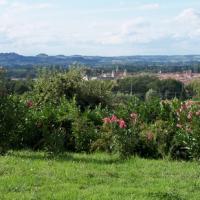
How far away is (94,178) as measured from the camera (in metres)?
8.93

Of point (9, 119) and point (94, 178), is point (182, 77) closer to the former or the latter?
point (9, 119)

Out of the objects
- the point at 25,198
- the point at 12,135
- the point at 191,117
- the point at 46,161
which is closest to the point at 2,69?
the point at 12,135

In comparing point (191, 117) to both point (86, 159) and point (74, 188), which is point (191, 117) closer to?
point (86, 159)

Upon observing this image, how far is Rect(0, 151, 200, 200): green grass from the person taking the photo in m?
7.68

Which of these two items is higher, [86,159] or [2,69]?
[2,69]

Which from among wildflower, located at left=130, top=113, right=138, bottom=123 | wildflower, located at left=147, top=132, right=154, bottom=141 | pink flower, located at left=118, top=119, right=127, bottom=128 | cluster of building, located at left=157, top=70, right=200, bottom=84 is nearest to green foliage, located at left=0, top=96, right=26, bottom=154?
pink flower, located at left=118, top=119, right=127, bottom=128

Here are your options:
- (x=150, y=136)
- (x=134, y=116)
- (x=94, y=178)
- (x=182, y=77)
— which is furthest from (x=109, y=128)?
(x=182, y=77)

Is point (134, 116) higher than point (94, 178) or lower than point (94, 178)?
higher

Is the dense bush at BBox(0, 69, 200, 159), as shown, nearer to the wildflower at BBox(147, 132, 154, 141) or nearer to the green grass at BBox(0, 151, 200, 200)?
the wildflower at BBox(147, 132, 154, 141)

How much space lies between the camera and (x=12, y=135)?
12.7 meters

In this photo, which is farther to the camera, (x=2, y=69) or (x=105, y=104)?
(x=105, y=104)

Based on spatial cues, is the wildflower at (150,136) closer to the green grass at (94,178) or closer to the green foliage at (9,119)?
A: the green grass at (94,178)

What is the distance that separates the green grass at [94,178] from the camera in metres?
7.68

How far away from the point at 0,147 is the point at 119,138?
2.69 m
